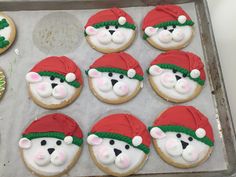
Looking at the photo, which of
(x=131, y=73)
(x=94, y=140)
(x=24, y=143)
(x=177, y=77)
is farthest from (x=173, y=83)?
(x=24, y=143)

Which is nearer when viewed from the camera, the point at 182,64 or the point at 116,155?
the point at 116,155

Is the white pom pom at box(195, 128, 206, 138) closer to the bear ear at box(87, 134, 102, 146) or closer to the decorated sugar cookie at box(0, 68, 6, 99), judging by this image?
the bear ear at box(87, 134, 102, 146)

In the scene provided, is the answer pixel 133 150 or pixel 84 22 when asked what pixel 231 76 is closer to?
pixel 133 150

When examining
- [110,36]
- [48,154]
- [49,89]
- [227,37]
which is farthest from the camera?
[227,37]

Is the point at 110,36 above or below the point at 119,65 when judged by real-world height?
above

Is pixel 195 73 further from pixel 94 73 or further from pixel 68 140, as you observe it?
pixel 68 140

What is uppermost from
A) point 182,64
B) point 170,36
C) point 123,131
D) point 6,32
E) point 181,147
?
point 6,32

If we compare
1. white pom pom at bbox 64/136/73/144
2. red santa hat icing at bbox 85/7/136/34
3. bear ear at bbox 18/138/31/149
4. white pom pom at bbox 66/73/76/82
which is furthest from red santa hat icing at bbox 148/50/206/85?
bear ear at bbox 18/138/31/149
